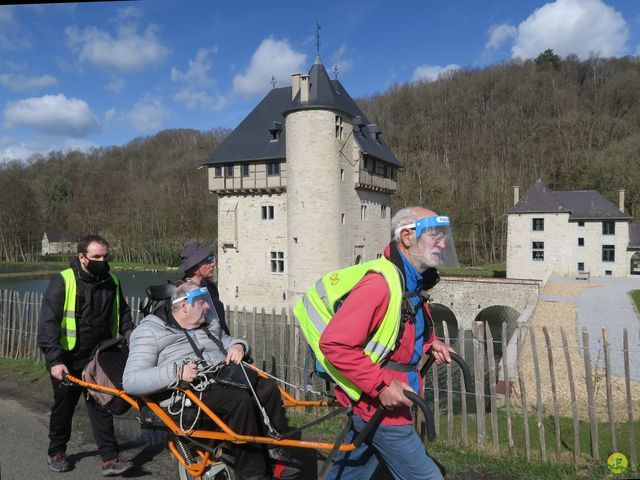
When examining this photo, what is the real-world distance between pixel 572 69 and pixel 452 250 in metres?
81.7

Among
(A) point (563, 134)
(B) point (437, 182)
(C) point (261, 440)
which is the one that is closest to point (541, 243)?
(B) point (437, 182)

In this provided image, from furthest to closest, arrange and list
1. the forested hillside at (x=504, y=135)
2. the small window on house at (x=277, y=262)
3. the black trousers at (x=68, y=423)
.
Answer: the forested hillside at (x=504, y=135) → the small window on house at (x=277, y=262) → the black trousers at (x=68, y=423)

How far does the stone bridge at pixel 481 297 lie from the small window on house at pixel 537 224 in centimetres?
941

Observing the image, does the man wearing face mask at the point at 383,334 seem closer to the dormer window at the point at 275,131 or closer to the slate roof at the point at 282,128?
the slate roof at the point at 282,128

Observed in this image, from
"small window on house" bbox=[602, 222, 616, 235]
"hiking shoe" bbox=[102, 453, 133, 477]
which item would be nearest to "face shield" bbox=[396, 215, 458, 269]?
"hiking shoe" bbox=[102, 453, 133, 477]

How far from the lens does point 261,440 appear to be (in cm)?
293

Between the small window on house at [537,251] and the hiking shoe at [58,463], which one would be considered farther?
the small window on house at [537,251]

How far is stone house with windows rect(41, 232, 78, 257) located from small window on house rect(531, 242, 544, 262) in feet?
186

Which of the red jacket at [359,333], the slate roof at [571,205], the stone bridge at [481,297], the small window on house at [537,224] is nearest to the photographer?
the red jacket at [359,333]

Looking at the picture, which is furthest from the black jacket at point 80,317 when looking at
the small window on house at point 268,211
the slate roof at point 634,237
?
the slate roof at point 634,237

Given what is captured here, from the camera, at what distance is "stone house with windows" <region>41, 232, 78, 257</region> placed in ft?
213

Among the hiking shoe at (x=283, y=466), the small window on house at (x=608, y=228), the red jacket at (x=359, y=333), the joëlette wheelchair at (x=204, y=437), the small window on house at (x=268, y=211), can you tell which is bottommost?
the hiking shoe at (x=283, y=466)

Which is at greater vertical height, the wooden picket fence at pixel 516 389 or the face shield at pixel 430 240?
the face shield at pixel 430 240

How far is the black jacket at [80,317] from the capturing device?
3838 millimetres
